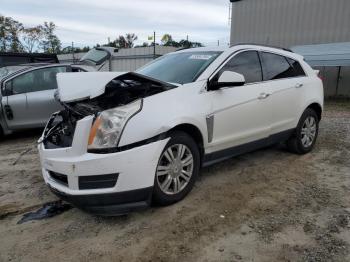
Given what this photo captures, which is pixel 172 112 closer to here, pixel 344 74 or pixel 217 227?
pixel 217 227

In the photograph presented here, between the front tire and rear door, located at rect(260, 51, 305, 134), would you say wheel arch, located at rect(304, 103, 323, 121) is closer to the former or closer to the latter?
rear door, located at rect(260, 51, 305, 134)

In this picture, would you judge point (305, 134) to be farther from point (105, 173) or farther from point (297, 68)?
point (105, 173)

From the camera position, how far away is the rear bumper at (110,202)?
9.59 ft

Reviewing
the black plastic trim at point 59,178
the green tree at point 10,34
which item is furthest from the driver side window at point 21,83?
the green tree at point 10,34

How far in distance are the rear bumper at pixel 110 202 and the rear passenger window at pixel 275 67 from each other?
8.30 feet

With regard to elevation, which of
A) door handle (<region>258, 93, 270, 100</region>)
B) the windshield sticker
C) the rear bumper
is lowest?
the rear bumper

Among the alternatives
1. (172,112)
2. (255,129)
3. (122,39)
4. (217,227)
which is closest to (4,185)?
(172,112)

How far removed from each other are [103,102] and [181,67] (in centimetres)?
131

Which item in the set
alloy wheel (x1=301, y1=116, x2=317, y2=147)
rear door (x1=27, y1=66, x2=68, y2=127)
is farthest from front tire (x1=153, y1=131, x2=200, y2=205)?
rear door (x1=27, y1=66, x2=68, y2=127)

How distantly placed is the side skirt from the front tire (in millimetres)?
248

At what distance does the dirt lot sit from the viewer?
2713 millimetres

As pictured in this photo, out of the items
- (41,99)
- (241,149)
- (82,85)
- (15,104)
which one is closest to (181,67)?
(241,149)

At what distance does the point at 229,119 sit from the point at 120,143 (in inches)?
59.7

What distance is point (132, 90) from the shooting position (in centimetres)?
341
